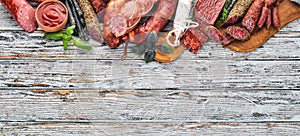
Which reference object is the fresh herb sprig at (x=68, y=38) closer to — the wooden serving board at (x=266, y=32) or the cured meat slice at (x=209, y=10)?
the cured meat slice at (x=209, y=10)

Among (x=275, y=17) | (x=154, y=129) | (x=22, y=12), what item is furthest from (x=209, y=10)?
(x=22, y=12)

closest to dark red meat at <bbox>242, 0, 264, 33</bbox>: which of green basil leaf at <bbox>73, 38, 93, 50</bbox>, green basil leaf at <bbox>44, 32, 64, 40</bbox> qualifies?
green basil leaf at <bbox>73, 38, 93, 50</bbox>

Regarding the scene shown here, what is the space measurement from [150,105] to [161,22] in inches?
16.5

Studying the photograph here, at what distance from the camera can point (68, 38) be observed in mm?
1762

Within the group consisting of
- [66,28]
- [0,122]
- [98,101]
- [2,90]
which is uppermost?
[66,28]

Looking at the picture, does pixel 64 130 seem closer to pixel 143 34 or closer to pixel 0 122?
pixel 0 122

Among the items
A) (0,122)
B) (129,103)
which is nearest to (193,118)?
(129,103)

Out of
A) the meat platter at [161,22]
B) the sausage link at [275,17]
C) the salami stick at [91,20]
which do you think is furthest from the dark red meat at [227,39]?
the salami stick at [91,20]

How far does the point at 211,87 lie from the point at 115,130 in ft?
1.73

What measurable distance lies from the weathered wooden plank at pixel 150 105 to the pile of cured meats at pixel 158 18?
0.26m

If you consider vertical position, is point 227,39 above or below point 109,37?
above

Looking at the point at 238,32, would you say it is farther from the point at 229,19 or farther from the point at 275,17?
the point at 275,17

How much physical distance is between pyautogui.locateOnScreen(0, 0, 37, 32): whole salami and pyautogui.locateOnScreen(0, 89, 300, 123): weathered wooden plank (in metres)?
0.34

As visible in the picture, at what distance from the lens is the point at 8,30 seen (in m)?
1.82
